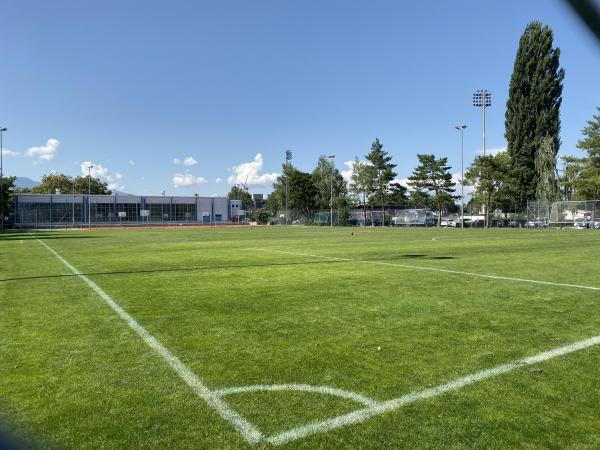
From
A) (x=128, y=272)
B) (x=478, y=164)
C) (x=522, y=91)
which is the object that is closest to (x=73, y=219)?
(x=478, y=164)

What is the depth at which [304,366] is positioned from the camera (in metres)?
5.06

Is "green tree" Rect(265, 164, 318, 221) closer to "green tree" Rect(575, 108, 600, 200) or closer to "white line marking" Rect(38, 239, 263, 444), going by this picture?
"green tree" Rect(575, 108, 600, 200)

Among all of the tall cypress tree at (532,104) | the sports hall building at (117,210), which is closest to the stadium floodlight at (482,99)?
the tall cypress tree at (532,104)

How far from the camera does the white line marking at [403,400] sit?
3.61 m

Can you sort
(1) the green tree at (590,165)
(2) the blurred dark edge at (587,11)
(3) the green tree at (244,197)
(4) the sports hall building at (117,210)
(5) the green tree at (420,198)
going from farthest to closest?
1. (3) the green tree at (244,197)
2. (4) the sports hall building at (117,210)
3. (5) the green tree at (420,198)
4. (1) the green tree at (590,165)
5. (2) the blurred dark edge at (587,11)

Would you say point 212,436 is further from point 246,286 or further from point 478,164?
point 478,164

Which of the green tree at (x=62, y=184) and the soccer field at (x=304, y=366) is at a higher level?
the green tree at (x=62, y=184)

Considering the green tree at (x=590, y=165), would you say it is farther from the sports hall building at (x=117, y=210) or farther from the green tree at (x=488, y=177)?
the sports hall building at (x=117, y=210)

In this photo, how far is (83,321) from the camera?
287 inches

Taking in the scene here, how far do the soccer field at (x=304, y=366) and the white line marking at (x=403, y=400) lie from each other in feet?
0.06

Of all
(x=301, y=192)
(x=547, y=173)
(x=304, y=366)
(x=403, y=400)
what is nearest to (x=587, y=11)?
(x=403, y=400)

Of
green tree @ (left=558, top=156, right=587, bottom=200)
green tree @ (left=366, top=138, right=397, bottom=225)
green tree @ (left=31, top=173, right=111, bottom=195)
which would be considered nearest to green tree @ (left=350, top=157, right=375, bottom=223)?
green tree @ (left=366, top=138, right=397, bottom=225)

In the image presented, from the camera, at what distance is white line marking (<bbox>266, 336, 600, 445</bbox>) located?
361 centimetres

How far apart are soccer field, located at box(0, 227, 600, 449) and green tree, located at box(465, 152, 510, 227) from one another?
5843 centimetres
